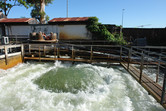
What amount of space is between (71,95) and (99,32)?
400 inches

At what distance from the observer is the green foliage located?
12.6m

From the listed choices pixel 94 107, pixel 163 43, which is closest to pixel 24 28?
pixel 94 107

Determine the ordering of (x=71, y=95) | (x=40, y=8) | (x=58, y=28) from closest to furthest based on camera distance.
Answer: (x=71, y=95) → (x=58, y=28) → (x=40, y=8)

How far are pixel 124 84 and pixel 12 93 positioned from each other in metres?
4.56

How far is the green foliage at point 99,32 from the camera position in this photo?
12.6 meters

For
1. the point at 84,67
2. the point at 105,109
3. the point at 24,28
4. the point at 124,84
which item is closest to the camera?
the point at 105,109

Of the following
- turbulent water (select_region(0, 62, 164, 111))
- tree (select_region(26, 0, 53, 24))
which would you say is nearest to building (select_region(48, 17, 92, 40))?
tree (select_region(26, 0, 53, 24))

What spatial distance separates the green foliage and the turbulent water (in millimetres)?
7823

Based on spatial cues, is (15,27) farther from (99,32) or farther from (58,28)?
(99,32)

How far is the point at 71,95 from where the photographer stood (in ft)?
12.9

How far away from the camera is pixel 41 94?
4.01 metres

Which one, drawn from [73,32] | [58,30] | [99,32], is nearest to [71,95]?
[99,32]

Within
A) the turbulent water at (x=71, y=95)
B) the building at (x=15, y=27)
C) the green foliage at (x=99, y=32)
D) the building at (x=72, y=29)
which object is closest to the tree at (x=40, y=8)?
the building at (x=15, y=27)

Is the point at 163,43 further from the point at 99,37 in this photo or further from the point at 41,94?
the point at 41,94
